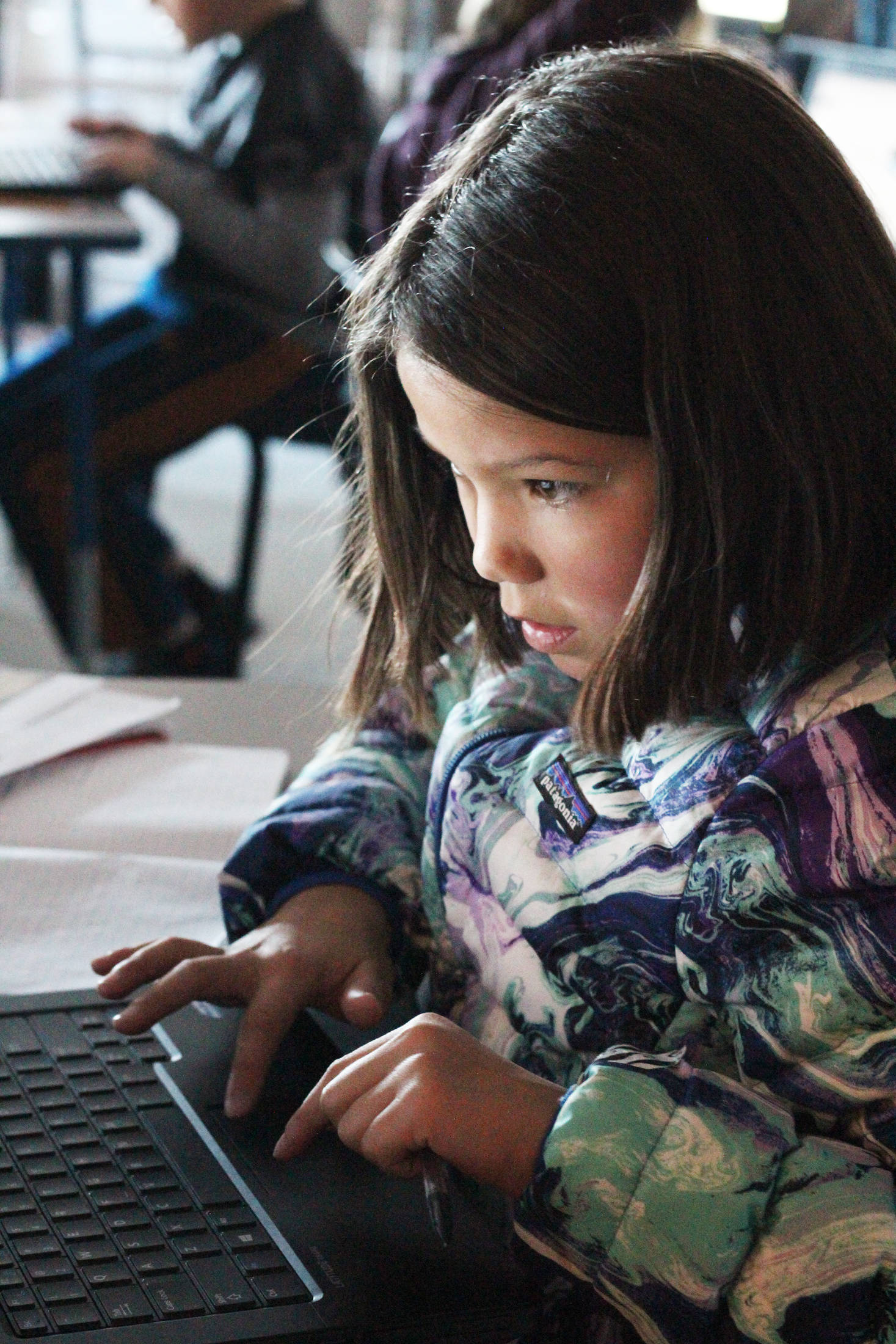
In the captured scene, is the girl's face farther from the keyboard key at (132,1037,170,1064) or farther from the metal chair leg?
the metal chair leg

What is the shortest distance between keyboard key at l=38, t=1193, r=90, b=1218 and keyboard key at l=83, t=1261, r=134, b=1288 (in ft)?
0.09

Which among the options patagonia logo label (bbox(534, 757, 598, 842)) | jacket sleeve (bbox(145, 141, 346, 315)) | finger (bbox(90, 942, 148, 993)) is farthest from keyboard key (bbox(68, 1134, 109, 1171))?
jacket sleeve (bbox(145, 141, 346, 315))

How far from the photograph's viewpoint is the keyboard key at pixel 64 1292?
0.48 metres

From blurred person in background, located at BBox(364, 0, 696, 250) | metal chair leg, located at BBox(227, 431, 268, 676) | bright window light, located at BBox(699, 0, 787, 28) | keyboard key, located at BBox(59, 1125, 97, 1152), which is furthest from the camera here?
bright window light, located at BBox(699, 0, 787, 28)

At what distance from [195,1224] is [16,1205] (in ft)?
0.20

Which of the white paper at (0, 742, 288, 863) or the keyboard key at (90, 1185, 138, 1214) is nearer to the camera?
the keyboard key at (90, 1185, 138, 1214)

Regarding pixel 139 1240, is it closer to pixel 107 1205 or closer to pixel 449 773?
pixel 107 1205

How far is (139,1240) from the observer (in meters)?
0.52

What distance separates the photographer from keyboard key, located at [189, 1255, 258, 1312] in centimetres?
49

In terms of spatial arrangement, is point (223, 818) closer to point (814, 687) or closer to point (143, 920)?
point (143, 920)

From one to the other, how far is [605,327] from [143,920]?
1.28ft

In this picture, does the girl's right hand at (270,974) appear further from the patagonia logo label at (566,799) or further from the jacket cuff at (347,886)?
the patagonia logo label at (566,799)

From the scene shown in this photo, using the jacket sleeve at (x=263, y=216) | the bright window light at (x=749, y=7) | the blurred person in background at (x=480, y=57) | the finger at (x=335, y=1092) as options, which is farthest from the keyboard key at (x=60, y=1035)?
the bright window light at (x=749, y=7)

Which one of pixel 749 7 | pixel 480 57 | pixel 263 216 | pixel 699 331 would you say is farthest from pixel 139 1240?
pixel 749 7
